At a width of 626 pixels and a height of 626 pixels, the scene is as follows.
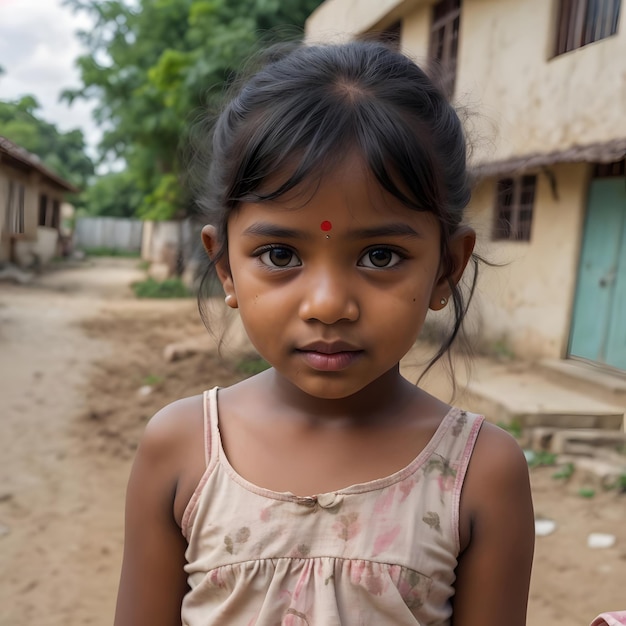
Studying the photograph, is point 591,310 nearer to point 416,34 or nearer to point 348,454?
point 416,34

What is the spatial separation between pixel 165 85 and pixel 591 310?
302 inches

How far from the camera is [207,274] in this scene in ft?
4.29

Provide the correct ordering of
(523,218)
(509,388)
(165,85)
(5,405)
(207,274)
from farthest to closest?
(165,85)
(523,218)
(509,388)
(5,405)
(207,274)

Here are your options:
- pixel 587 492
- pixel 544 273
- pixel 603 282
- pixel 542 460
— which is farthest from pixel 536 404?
pixel 544 273

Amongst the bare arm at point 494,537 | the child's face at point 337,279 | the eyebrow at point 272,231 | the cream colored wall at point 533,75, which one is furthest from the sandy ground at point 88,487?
the cream colored wall at point 533,75

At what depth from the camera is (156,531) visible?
1061mm

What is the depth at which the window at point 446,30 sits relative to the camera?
709 centimetres

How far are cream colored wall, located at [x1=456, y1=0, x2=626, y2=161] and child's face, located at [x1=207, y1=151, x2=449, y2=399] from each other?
409cm

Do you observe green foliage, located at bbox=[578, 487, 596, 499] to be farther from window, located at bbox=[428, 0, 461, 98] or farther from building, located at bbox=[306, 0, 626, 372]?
window, located at bbox=[428, 0, 461, 98]

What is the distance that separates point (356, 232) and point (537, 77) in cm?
586

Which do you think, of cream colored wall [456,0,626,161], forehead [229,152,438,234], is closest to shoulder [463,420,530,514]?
forehead [229,152,438,234]

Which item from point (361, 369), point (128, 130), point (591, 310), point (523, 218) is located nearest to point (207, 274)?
point (361, 369)

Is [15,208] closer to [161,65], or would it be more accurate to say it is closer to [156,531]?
[156,531]

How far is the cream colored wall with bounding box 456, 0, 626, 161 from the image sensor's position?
16.6 ft
